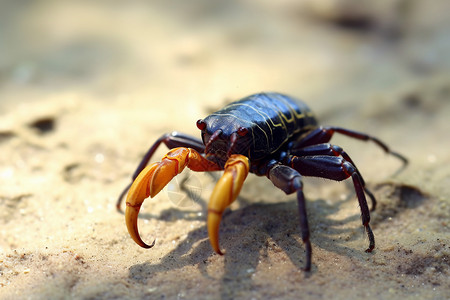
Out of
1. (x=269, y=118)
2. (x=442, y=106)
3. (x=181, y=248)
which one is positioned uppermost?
(x=269, y=118)

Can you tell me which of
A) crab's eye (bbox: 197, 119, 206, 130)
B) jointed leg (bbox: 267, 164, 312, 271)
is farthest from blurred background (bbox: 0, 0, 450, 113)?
jointed leg (bbox: 267, 164, 312, 271)

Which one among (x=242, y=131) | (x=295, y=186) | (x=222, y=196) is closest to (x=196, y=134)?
(x=242, y=131)

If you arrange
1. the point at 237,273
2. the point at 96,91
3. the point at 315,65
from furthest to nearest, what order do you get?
the point at 315,65 → the point at 96,91 → the point at 237,273

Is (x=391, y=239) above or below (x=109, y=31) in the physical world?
below

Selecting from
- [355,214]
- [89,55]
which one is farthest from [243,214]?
[89,55]

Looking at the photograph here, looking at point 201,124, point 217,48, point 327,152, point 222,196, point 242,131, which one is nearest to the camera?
point 222,196

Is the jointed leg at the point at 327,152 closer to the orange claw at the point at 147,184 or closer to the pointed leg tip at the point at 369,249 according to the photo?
the pointed leg tip at the point at 369,249

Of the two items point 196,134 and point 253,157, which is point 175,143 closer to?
point 253,157

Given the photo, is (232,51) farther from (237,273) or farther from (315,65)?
(237,273)
